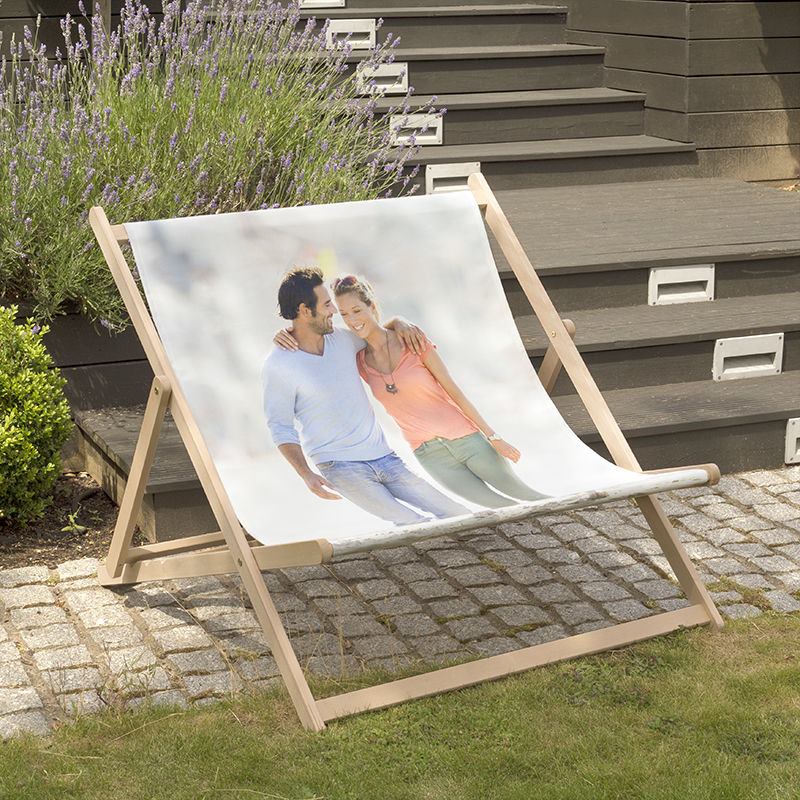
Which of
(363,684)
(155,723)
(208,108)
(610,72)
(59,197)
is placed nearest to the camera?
(155,723)

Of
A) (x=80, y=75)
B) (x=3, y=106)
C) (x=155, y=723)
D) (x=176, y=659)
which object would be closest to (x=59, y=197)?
(x=3, y=106)

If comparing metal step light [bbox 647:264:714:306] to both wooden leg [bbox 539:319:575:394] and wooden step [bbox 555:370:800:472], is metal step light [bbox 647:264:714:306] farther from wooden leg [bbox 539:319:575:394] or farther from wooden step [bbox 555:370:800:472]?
wooden leg [bbox 539:319:575:394]

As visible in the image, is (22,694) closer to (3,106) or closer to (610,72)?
(3,106)

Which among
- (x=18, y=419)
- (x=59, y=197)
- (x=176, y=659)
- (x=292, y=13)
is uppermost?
(x=292, y=13)

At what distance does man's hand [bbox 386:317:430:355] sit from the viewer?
3484 millimetres

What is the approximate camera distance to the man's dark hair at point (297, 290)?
3.38 meters

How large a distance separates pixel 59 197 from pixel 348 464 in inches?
61.3

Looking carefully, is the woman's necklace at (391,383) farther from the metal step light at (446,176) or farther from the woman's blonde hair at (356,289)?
the metal step light at (446,176)

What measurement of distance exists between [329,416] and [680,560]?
0.91 metres

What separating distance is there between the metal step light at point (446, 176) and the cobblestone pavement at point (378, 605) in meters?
2.27

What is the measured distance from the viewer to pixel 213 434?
10.4 feet

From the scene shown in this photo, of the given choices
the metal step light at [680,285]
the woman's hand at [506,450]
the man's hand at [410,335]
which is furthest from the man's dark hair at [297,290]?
the metal step light at [680,285]

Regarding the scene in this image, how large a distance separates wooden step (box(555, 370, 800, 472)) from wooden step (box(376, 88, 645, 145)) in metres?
2.10

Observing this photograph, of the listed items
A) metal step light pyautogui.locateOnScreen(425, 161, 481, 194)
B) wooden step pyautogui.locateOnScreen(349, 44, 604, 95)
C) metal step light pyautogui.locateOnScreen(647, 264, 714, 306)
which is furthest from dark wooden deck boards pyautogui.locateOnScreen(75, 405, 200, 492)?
wooden step pyautogui.locateOnScreen(349, 44, 604, 95)
